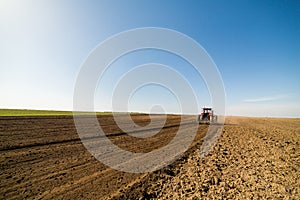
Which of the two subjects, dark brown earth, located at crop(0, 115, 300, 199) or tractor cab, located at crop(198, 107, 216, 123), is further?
tractor cab, located at crop(198, 107, 216, 123)

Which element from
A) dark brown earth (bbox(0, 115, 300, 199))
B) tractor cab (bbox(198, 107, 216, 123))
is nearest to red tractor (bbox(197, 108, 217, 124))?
→ tractor cab (bbox(198, 107, 216, 123))

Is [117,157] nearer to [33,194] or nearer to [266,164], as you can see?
[33,194]

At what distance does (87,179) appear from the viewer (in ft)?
16.3

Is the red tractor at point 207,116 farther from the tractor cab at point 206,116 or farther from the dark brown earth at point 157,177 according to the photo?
the dark brown earth at point 157,177

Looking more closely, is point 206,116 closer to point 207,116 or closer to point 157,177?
point 207,116

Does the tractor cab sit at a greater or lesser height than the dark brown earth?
greater

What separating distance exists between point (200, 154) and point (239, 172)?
220cm

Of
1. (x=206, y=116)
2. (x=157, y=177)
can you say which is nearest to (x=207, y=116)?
(x=206, y=116)

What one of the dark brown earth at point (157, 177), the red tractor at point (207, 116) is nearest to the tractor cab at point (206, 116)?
the red tractor at point (207, 116)

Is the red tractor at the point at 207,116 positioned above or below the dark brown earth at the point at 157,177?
above

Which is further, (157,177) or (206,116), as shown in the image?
(206,116)

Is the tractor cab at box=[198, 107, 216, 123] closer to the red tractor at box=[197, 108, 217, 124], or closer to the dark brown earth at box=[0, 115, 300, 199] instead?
the red tractor at box=[197, 108, 217, 124]

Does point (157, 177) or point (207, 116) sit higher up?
point (207, 116)

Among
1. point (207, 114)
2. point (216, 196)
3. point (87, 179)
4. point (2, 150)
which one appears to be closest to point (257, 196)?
point (216, 196)
